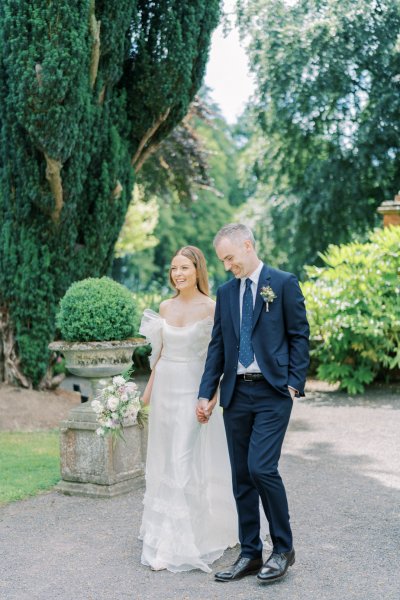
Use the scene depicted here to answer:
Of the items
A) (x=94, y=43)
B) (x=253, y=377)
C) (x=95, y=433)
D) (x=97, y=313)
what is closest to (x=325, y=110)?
(x=94, y=43)

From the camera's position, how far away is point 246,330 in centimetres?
410

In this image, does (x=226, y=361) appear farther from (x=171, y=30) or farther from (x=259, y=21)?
(x=259, y=21)

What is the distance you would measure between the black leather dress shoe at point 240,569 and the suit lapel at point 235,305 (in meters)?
1.27

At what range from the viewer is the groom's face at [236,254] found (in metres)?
4.07

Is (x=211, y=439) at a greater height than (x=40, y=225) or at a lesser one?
lesser

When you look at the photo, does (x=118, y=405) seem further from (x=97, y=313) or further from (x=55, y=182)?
(x=55, y=182)

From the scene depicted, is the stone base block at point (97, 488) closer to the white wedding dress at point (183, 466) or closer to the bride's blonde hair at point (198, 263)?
the white wedding dress at point (183, 466)

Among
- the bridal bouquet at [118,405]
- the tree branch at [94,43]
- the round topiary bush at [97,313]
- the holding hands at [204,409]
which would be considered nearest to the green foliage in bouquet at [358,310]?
the tree branch at [94,43]

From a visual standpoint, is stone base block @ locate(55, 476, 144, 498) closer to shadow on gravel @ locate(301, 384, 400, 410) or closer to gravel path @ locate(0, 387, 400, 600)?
gravel path @ locate(0, 387, 400, 600)

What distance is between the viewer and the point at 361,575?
13.3 ft

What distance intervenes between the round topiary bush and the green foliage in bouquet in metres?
5.03

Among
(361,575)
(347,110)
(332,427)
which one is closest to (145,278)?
(347,110)

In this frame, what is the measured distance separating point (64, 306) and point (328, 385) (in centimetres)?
683

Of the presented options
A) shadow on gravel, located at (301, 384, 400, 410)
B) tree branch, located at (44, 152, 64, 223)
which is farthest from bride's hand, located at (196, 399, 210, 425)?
shadow on gravel, located at (301, 384, 400, 410)
